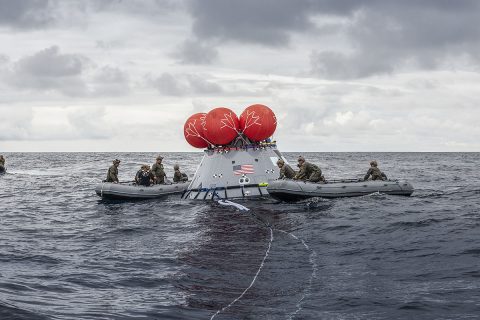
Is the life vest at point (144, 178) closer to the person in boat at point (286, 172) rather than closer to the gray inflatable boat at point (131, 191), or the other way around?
the gray inflatable boat at point (131, 191)

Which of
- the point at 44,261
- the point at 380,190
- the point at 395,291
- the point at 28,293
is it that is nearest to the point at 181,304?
the point at 28,293

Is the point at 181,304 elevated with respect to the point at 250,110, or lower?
lower

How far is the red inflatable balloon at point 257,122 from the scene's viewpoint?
2373 cm

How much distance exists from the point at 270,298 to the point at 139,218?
11886 mm

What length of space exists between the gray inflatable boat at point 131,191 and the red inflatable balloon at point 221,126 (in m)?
4.18

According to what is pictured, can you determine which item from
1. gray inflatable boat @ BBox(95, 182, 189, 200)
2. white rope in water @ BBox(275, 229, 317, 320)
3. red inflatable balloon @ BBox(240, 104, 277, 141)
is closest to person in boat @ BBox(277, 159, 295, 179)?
red inflatable balloon @ BBox(240, 104, 277, 141)

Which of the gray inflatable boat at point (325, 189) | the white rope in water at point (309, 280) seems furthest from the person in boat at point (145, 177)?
the white rope in water at point (309, 280)

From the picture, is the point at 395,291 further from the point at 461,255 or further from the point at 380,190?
the point at 380,190

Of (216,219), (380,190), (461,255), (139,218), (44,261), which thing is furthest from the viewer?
(380,190)

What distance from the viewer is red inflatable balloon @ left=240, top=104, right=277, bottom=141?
23.7 meters

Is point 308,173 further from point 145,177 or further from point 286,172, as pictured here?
point 145,177

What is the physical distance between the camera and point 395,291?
9625 millimetres

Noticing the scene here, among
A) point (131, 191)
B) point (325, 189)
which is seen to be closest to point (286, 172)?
point (325, 189)

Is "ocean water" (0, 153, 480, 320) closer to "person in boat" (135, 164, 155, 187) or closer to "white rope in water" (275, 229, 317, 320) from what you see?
"white rope in water" (275, 229, 317, 320)
